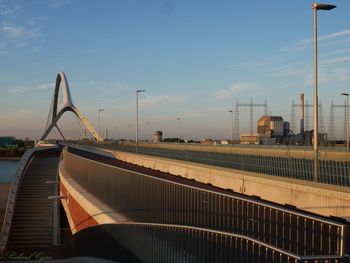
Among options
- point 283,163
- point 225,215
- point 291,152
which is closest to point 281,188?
point 283,163

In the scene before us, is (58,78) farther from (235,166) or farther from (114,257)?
(114,257)

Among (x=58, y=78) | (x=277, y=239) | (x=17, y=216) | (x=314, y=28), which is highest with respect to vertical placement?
(x=58, y=78)

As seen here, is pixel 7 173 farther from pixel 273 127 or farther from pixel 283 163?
pixel 283 163

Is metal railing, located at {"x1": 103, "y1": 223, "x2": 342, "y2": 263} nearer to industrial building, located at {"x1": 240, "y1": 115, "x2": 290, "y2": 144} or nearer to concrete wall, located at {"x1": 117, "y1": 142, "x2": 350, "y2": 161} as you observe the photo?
concrete wall, located at {"x1": 117, "y1": 142, "x2": 350, "y2": 161}

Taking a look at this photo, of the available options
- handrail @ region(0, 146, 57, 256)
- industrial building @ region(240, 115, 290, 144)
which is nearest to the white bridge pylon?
industrial building @ region(240, 115, 290, 144)

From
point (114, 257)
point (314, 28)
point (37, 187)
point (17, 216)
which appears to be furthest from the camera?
point (37, 187)

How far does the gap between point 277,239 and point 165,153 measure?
126ft

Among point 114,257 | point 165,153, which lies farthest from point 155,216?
point 165,153

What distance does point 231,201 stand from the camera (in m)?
8.26

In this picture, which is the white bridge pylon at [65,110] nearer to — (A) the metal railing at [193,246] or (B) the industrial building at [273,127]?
(B) the industrial building at [273,127]

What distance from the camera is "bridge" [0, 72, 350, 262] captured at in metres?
6.73

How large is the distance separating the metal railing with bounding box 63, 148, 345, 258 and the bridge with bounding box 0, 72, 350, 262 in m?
0.02

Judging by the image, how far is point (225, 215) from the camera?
8.39 meters

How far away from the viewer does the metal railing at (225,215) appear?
20.7 ft
